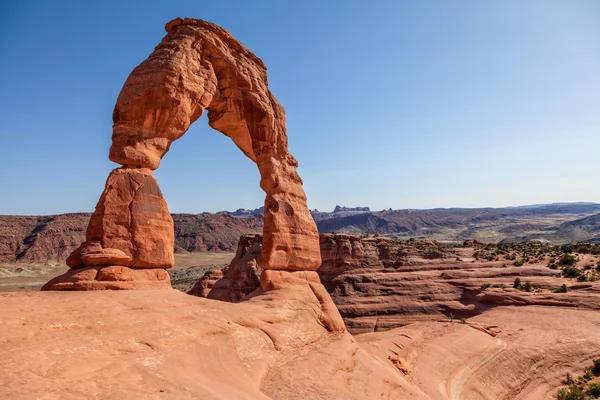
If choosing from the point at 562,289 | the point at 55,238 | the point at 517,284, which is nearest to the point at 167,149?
the point at 562,289

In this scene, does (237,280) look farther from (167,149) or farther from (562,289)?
(562,289)

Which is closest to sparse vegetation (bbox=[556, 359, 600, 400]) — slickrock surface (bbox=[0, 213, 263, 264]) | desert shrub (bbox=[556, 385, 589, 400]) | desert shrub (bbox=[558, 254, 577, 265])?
desert shrub (bbox=[556, 385, 589, 400])

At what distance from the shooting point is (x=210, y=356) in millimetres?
7676

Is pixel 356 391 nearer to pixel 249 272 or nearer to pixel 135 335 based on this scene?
pixel 135 335

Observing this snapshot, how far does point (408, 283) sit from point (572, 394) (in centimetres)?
1634

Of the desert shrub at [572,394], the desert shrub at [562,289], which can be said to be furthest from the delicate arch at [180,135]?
the desert shrub at [562,289]

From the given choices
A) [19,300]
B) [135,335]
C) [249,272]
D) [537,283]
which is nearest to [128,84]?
[19,300]

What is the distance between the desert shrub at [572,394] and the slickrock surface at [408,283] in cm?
992

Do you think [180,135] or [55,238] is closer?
[180,135]

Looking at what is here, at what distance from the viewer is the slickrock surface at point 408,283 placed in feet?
92.6

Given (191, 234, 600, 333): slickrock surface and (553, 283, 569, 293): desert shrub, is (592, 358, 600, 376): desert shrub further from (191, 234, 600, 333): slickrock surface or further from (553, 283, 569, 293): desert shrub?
(553, 283, 569, 293): desert shrub

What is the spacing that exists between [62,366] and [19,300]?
2.54 meters

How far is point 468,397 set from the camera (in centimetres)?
1448

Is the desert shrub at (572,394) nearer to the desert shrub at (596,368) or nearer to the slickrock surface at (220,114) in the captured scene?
the desert shrub at (596,368)
